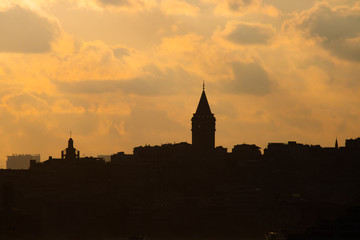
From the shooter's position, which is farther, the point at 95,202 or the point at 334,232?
the point at 95,202

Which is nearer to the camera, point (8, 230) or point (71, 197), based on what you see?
point (8, 230)

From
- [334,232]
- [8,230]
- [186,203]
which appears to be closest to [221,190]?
[186,203]

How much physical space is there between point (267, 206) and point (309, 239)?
6538 centimetres

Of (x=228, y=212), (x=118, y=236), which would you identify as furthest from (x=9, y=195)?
(x=228, y=212)

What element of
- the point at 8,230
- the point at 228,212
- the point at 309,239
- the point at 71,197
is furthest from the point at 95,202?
the point at 309,239

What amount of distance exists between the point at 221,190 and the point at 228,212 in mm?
9745

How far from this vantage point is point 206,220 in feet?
614

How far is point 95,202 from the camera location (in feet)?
637

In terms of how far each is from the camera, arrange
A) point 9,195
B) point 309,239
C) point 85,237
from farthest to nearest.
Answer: point 9,195, point 85,237, point 309,239

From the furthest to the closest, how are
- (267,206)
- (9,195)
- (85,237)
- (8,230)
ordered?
(267,206) → (9,195) → (85,237) → (8,230)

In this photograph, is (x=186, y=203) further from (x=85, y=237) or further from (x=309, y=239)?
(x=309, y=239)

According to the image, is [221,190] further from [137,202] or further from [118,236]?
[118,236]

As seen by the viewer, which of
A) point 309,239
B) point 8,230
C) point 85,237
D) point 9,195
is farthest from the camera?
point 9,195

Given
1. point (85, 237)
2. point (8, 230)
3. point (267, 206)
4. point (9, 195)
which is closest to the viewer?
point (8, 230)
